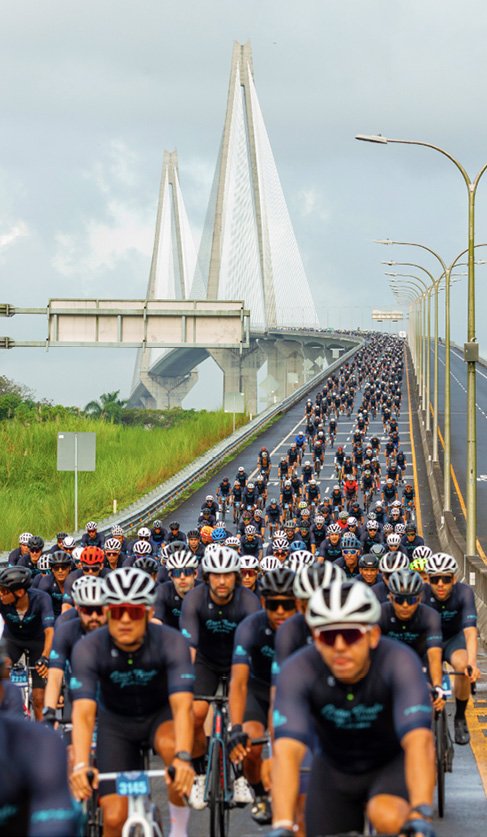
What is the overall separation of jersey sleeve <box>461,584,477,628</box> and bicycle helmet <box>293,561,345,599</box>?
4493 mm

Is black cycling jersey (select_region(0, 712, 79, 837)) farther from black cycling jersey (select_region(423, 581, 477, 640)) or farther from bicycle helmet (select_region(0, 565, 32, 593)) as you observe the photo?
black cycling jersey (select_region(423, 581, 477, 640))

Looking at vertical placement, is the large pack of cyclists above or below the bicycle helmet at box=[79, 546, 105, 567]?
below

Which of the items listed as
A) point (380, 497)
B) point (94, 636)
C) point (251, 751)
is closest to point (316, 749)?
point (94, 636)

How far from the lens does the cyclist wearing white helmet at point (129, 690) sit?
25.4 ft

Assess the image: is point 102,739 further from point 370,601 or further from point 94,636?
point 370,601

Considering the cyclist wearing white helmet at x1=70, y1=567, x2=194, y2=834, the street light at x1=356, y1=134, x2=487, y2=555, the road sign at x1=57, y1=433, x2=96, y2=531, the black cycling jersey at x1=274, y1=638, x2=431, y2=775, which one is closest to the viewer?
the black cycling jersey at x1=274, y1=638, x2=431, y2=775

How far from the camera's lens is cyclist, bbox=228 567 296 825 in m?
9.28

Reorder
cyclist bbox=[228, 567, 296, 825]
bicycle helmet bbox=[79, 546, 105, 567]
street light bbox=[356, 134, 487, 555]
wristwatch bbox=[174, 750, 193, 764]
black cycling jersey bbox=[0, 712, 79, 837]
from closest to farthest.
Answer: black cycling jersey bbox=[0, 712, 79, 837]
wristwatch bbox=[174, 750, 193, 764]
cyclist bbox=[228, 567, 296, 825]
bicycle helmet bbox=[79, 546, 105, 567]
street light bbox=[356, 134, 487, 555]

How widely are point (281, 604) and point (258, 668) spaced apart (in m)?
0.67

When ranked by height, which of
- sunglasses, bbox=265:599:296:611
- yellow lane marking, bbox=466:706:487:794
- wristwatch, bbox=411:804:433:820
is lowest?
yellow lane marking, bbox=466:706:487:794

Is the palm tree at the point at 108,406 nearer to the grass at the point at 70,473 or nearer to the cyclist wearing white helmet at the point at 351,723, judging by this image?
the grass at the point at 70,473

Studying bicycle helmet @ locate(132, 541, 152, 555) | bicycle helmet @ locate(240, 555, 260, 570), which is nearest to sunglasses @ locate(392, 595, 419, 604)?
bicycle helmet @ locate(240, 555, 260, 570)

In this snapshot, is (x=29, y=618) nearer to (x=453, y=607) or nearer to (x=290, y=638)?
(x=453, y=607)

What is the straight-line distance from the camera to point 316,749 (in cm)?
655
